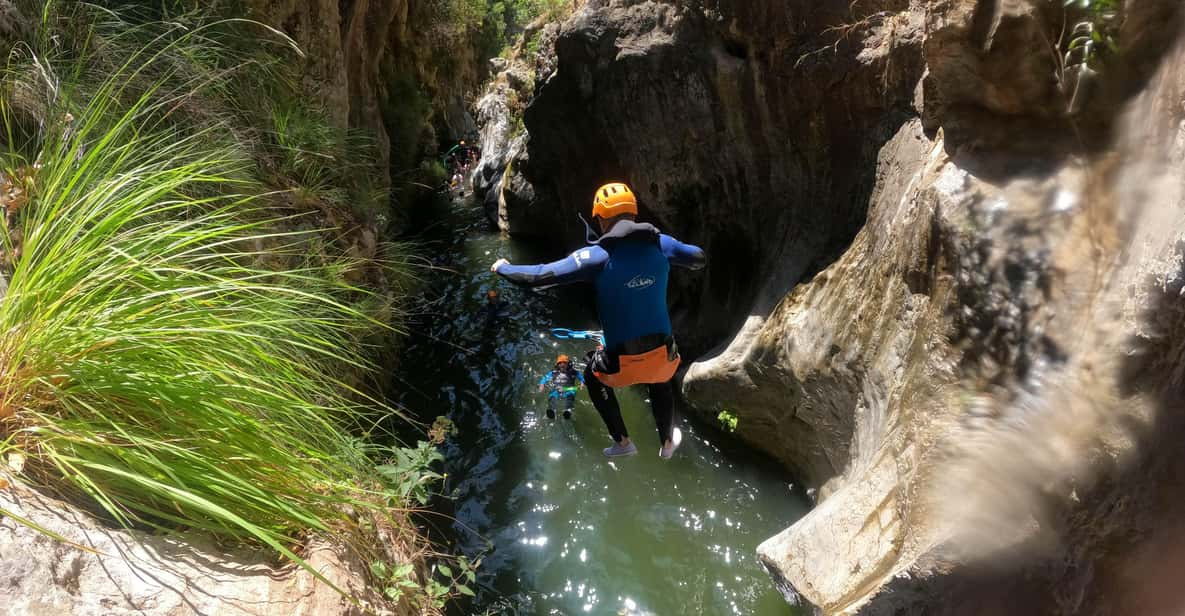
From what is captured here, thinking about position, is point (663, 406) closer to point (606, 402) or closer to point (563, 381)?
point (606, 402)

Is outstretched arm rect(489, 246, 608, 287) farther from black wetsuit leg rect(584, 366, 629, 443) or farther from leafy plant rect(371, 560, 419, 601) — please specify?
leafy plant rect(371, 560, 419, 601)

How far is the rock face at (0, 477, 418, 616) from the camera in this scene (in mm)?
1710

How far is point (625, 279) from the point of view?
12.3 feet

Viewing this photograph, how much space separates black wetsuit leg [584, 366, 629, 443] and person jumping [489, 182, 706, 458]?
0.15 metres

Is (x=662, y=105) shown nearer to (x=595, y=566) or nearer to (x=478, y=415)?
(x=478, y=415)

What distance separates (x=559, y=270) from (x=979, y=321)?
2240mm

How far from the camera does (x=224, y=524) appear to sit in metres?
2.13

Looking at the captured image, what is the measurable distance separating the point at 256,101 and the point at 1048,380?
556 cm

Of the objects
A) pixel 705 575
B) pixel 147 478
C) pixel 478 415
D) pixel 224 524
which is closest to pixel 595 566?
pixel 705 575

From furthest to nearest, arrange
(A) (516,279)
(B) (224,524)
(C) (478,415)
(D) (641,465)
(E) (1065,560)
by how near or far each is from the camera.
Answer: (C) (478,415) < (D) (641,465) < (A) (516,279) < (E) (1065,560) < (B) (224,524)

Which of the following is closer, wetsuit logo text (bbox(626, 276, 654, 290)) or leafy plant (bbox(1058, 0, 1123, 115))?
leafy plant (bbox(1058, 0, 1123, 115))

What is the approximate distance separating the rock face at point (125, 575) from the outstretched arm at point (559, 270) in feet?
6.22

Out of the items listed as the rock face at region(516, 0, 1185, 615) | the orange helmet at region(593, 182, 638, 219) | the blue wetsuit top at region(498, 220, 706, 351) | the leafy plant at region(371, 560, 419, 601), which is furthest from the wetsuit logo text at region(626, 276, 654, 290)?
the leafy plant at region(371, 560, 419, 601)

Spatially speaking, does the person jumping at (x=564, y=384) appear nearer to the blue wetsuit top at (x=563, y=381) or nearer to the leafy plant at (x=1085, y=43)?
the blue wetsuit top at (x=563, y=381)
